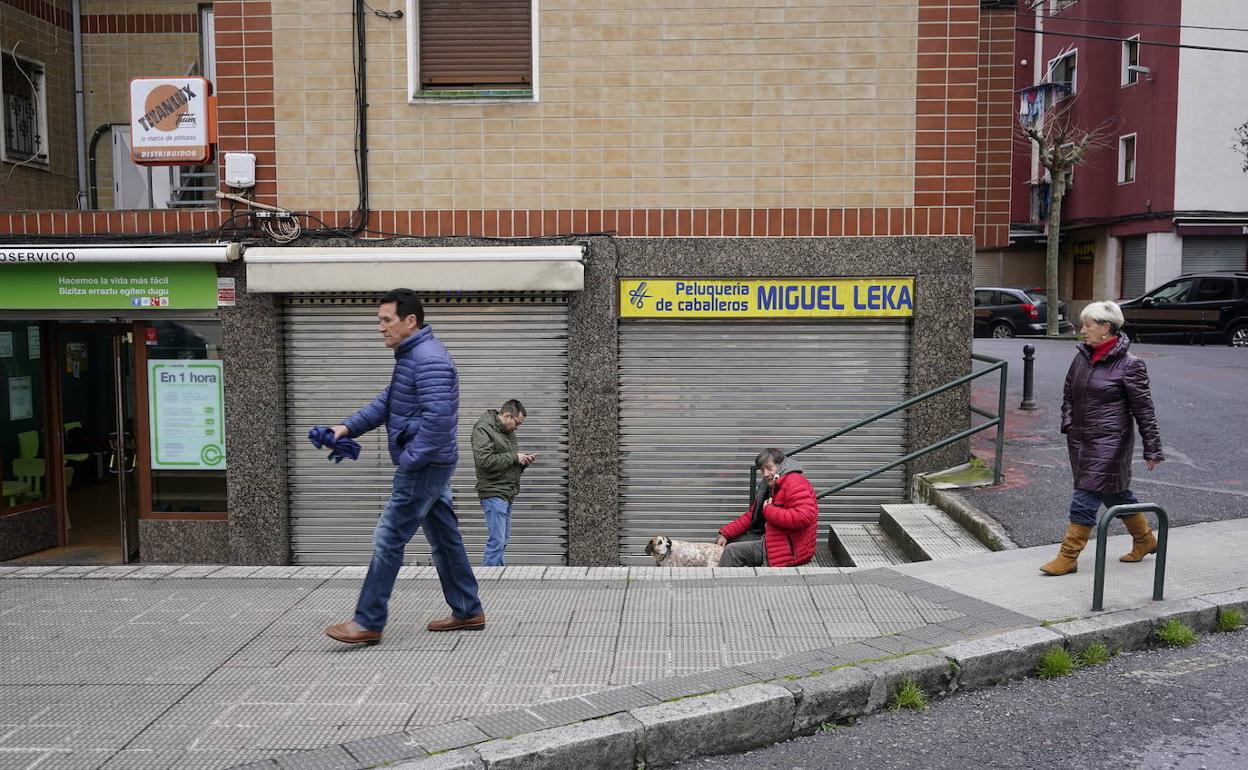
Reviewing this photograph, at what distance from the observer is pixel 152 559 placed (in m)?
9.69

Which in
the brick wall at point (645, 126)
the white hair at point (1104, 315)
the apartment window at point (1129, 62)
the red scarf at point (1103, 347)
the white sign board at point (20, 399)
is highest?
the apartment window at point (1129, 62)

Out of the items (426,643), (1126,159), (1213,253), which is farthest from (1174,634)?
(1126,159)

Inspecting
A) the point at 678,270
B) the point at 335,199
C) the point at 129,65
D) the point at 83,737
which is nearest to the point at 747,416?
the point at 678,270

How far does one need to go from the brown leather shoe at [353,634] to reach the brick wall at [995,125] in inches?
287

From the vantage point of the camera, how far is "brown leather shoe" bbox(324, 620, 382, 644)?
5.25m

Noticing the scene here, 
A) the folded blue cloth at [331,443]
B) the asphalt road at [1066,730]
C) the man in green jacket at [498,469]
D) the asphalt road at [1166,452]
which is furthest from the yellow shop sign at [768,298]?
the asphalt road at [1066,730]

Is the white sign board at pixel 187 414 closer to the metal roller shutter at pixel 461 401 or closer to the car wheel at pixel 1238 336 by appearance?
the metal roller shutter at pixel 461 401

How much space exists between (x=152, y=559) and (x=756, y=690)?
7125 mm

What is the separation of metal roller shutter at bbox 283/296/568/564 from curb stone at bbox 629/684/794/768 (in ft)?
16.4

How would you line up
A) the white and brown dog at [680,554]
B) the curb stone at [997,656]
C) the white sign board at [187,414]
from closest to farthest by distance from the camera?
the curb stone at [997,656]
the white and brown dog at [680,554]
the white sign board at [187,414]

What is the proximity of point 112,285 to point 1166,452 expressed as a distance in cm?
960

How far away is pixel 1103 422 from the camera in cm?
602

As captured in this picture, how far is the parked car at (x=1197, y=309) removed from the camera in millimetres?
21375

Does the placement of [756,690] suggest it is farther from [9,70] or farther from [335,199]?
[9,70]
